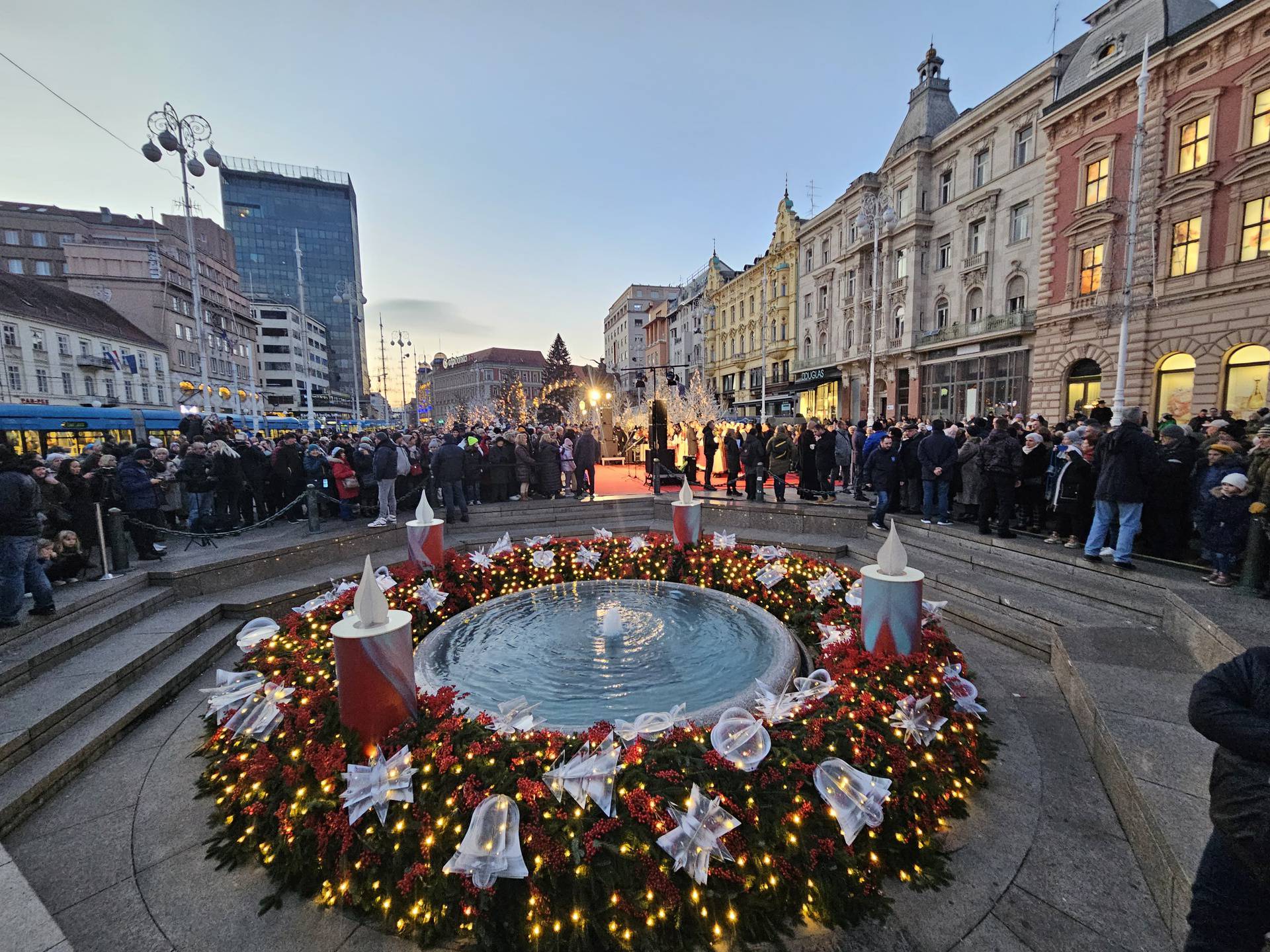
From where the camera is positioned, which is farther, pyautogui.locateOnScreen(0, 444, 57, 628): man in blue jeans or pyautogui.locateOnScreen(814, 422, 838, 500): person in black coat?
pyautogui.locateOnScreen(814, 422, 838, 500): person in black coat

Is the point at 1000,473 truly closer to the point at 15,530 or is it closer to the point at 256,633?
the point at 256,633

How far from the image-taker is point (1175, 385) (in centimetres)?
1956

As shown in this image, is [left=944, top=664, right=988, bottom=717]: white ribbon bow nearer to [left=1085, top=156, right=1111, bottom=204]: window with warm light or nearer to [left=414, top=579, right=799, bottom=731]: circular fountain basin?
[left=414, top=579, right=799, bottom=731]: circular fountain basin

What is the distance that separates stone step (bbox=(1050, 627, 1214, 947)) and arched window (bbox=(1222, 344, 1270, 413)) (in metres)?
19.1

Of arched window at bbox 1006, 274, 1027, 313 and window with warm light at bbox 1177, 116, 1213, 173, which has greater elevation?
window with warm light at bbox 1177, 116, 1213, 173

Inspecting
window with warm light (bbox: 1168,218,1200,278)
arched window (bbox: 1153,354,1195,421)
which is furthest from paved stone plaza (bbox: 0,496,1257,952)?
window with warm light (bbox: 1168,218,1200,278)

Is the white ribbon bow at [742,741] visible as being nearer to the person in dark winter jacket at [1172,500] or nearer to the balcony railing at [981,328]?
the person in dark winter jacket at [1172,500]

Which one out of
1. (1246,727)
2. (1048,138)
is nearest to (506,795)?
(1246,727)

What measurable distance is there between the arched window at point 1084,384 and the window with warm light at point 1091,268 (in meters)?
2.90

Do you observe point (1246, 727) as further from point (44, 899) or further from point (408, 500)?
point (408, 500)

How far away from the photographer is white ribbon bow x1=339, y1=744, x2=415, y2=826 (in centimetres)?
297

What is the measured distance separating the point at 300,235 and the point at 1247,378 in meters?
133

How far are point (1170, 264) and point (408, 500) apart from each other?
2641 cm

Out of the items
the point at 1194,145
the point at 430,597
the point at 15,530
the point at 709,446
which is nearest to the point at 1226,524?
the point at 430,597
